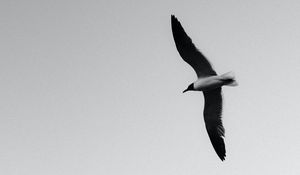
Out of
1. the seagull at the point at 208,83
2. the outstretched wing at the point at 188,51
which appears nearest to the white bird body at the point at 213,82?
the seagull at the point at 208,83

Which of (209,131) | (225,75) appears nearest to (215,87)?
(225,75)

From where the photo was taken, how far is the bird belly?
16.7m

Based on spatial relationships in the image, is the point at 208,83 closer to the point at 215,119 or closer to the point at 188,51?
the point at 188,51

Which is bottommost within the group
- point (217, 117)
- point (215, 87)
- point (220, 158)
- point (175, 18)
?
point (220, 158)

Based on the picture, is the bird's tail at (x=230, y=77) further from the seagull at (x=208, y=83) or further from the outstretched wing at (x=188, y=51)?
the outstretched wing at (x=188, y=51)

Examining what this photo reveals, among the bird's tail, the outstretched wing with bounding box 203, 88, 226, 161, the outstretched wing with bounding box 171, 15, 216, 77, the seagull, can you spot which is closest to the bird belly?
the seagull

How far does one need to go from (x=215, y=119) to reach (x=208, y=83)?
1.78 m

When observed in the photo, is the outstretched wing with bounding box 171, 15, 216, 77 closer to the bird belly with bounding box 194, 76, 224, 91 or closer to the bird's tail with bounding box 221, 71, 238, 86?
the bird belly with bounding box 194, 76, 224, 91

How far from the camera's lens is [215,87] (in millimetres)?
17094

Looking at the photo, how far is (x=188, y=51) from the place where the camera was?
1642 centimetres

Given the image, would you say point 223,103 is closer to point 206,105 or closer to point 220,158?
point 206,105

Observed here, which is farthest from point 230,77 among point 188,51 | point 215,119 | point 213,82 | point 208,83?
point 215,119

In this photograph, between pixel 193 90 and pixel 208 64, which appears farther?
pixel 193 90

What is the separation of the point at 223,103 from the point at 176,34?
10.9 feet
